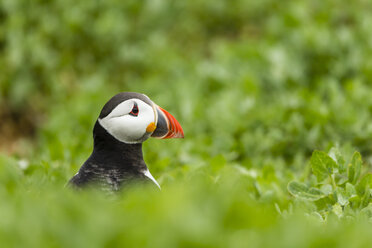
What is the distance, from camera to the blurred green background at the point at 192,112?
1.78 metres

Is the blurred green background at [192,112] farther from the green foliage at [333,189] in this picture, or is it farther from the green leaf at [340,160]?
the green leaf at [340,160]

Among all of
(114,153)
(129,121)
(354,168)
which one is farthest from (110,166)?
(354,168)

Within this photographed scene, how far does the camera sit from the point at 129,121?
8.80 feet

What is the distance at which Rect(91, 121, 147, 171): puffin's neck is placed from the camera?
2674 mm

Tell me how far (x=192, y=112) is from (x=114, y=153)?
2667 millimetres

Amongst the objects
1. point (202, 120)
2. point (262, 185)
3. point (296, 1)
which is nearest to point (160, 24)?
point (296, 1)

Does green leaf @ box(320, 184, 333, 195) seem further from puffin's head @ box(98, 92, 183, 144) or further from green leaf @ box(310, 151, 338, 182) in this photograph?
puffin's head @ box(98, 92, 183, 144)

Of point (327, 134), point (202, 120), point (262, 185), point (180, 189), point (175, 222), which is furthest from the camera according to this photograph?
point (202, 120)

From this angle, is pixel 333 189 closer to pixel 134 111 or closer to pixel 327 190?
pixel 327 190

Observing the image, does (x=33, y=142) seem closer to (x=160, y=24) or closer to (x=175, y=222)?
(x=160, y=24)

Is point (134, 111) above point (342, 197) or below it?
above

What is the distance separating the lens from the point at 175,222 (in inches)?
65.9

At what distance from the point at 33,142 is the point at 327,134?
398 cm

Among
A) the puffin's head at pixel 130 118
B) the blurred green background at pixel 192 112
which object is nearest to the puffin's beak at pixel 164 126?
the puffin's head at pixel 130 118
